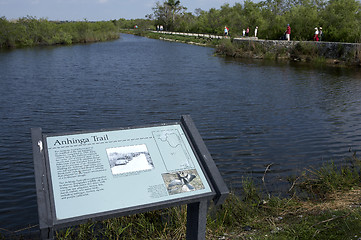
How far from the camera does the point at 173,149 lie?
3150 millimetres

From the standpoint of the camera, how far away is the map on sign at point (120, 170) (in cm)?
266

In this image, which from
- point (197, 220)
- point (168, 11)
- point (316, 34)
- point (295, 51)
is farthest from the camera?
point (168, 11)

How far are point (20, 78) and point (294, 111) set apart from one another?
11226mm

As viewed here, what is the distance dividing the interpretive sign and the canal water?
239 cm

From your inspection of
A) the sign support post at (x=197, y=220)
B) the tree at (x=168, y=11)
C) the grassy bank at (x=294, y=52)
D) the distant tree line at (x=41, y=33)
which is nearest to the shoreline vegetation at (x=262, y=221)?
the sign support post at (x=197, y=220)

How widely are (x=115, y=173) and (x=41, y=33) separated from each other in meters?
35.8

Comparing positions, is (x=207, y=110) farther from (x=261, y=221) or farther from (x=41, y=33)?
(x=41, y=33)

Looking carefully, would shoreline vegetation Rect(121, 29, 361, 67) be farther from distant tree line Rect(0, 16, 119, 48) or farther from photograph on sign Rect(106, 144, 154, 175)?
photograph on sign Rect(106, 144, 154, 175)

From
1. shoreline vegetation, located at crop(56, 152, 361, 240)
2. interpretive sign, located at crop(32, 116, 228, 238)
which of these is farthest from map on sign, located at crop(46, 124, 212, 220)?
shoreline vegetation, located at crop(56, 152, 361, 240)

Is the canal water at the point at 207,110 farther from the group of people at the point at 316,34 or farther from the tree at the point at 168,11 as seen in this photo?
the tree at the point at 168,11

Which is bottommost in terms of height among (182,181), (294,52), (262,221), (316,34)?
(262,221)

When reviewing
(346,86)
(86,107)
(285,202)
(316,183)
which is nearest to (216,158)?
(316,183)

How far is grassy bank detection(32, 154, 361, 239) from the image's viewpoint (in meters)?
3.60

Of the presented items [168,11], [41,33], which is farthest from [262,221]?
[168,11]
